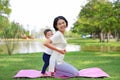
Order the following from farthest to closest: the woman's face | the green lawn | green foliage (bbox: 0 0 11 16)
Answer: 1. green foliage (bbox: 0 0 11 16)
2. the green lawn
3. the woman's face

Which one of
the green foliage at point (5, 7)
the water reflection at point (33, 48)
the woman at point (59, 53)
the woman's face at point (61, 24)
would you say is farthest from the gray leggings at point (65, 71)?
the green foliage at point (5, 7)

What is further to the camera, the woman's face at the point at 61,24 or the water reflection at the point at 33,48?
the water reflection at the point at 33,48

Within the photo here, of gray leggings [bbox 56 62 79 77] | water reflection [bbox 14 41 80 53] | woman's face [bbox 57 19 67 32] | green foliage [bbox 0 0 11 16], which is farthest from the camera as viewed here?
green foliage [bbox 0 0 11 16]

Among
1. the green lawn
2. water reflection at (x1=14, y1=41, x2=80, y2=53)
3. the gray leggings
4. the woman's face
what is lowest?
water reflection at (x1=14, y1=41, x2=80, y2=53)

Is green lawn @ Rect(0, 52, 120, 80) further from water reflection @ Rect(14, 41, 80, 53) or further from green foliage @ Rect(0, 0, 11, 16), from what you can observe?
green foliage @ Rect(0, 0, 11, 16)

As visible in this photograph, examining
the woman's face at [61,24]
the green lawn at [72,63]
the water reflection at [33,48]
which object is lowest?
the water reflection at [33,48]

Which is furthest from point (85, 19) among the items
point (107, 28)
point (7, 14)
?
point (7, 14)

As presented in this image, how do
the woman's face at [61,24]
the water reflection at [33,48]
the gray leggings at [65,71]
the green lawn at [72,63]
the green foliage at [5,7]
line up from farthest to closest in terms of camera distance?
the green foliage at [5,7] → the water reflection at [33,48] → the green lawn at [72,63] → the woman's face at [61,24] → the gray leggings at [65,71]

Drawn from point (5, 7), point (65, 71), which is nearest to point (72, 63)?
point (65, 71)

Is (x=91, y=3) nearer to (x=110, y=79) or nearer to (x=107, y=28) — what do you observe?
(x=107, y=28)

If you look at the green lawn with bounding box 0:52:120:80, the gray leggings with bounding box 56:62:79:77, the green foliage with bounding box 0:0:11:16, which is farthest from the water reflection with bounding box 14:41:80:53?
the gray leggings with bounding box 56:62:79:77

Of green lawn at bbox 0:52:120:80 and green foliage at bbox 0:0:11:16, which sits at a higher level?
green foliage at bbox 0:0:11:16

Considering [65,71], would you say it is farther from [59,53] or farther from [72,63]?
[72,63]

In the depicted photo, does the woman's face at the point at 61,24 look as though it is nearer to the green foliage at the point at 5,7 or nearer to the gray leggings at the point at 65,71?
the gray leggings at the point at 65,71
